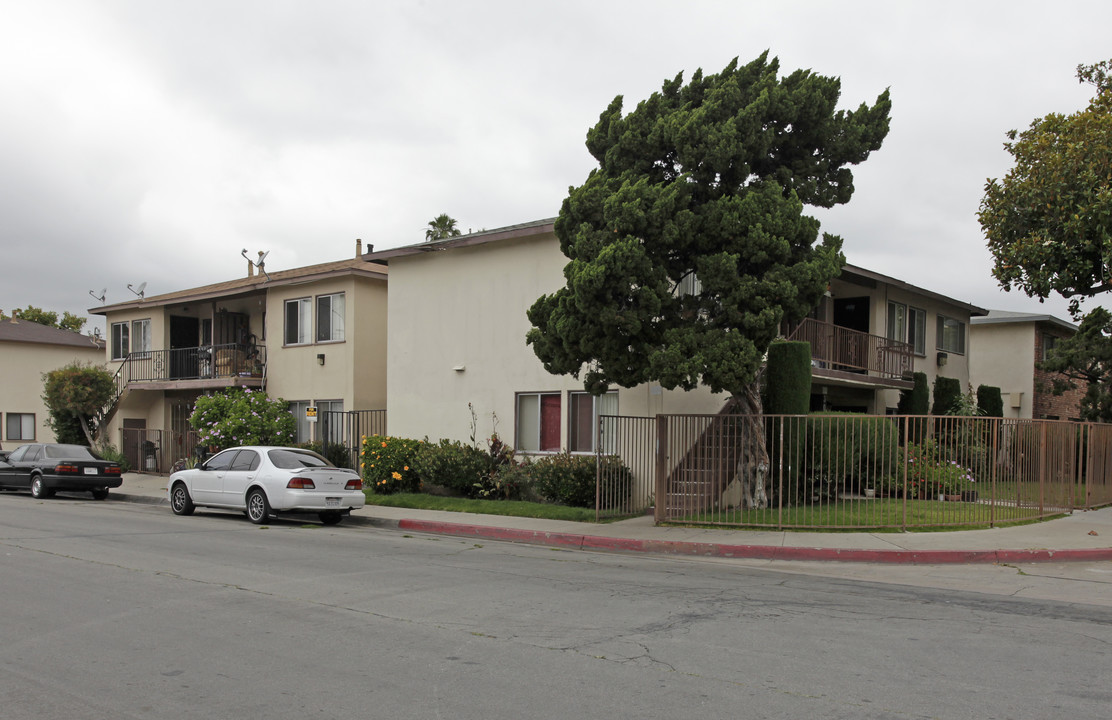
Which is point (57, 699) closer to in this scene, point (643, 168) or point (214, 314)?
point (643, 168)

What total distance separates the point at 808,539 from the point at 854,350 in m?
10.9

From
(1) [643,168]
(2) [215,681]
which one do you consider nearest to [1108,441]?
(1) [643,168]

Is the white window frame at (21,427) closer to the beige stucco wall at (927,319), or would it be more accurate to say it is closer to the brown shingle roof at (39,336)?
the brown shingle roof at (39,336)

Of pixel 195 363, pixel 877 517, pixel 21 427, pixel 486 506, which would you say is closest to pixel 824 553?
pixel 877 517

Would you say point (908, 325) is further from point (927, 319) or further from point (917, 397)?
point (917, 397)

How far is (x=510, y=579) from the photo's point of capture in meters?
10.3

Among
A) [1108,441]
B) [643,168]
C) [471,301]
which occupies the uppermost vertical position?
[643,168]

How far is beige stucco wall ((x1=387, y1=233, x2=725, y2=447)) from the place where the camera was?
19.8 metres

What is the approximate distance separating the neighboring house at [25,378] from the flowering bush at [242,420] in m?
17.1

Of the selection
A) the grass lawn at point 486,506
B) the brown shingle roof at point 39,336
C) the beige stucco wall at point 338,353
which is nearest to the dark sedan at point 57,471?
the beige stucco wall at point 338,353

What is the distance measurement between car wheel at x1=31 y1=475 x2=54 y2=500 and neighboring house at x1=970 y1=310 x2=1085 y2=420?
31.1 meters

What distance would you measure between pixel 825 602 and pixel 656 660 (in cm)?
315

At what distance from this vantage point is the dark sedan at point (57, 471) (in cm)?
2270

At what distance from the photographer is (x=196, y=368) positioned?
30.0 m
